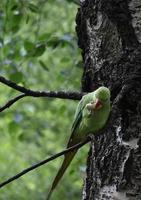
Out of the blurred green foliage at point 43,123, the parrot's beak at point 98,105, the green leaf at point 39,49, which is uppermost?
the parrot's beak at point 98,105

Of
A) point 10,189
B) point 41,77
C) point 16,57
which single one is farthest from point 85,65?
point 41,77

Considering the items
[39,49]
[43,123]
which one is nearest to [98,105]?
[39,49]

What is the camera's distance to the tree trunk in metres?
1.56

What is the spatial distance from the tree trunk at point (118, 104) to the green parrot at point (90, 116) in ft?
0.28

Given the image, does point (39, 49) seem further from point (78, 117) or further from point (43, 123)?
point (43, 123)

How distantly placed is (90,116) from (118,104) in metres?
0.15

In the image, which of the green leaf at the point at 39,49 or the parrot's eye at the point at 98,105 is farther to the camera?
the green leaf at the point at 39,49

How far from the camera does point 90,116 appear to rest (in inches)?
57.2

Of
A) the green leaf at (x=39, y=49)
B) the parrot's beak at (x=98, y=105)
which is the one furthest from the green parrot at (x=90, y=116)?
the green leaf at (x=39, y=49)

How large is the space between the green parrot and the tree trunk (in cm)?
8

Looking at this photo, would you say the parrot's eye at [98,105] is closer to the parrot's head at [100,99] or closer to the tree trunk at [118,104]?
the parrot's head at [100,99]

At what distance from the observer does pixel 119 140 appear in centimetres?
160

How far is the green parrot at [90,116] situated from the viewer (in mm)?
1425

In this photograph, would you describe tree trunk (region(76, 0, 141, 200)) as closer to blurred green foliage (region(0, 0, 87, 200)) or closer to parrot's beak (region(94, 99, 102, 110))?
parrot's beak (region(94, 99, 102, 110))
